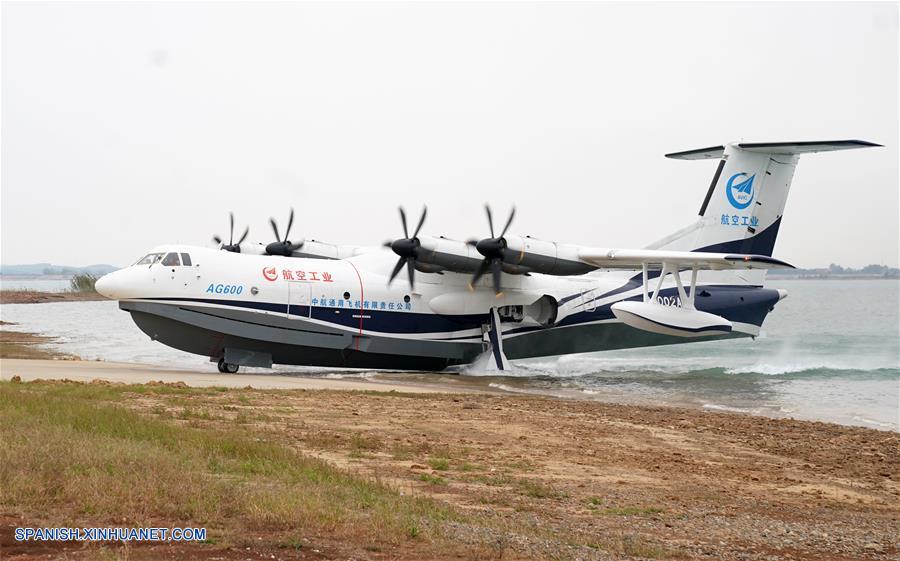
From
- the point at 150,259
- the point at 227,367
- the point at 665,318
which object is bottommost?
the point at 227,367

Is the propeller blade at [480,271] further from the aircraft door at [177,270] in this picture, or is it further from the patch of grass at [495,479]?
the patch of grass at [495,479]

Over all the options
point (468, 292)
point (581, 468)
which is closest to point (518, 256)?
point (468, 292)

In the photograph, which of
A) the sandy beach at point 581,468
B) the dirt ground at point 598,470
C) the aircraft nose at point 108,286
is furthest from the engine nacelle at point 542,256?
the aircraft nose at point 108,286

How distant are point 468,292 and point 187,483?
1729 centimetres

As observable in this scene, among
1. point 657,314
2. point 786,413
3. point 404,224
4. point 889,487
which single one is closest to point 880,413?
point 786,413

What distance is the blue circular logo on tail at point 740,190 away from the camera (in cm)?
2509

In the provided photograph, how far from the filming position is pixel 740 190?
2511 cm

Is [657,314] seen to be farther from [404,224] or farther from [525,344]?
[404,224]

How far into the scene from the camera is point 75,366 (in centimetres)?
2092

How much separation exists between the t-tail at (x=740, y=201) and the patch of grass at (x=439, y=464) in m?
16.8

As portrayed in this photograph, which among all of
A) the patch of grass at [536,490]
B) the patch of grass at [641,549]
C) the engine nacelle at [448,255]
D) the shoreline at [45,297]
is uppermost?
the engine nacelle at [448,255]

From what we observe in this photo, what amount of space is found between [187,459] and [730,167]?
20163mm

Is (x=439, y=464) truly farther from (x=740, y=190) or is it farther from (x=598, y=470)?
(x=740, y=190)

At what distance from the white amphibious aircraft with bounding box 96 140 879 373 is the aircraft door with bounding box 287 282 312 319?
0.03 m
